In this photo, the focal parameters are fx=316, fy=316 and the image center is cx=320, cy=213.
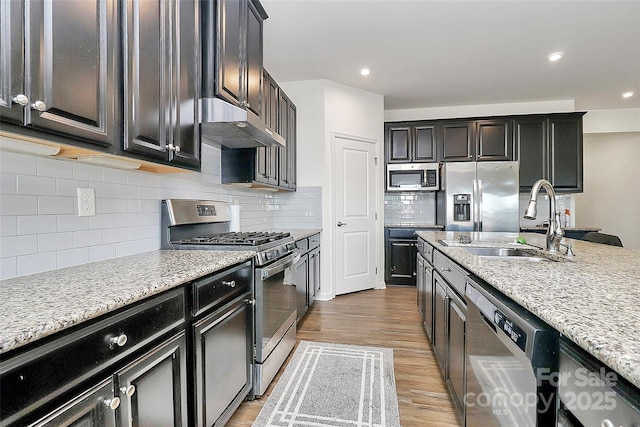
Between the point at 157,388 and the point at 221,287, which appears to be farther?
the point at 221,287

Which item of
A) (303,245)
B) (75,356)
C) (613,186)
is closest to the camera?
(75,356)

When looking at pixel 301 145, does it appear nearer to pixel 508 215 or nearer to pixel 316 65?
pixel 316 65

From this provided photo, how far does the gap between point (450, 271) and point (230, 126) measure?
1558 millimetres

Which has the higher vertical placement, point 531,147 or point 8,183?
point 531,147

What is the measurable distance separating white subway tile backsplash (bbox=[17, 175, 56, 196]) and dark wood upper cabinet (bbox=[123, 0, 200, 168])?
36cm

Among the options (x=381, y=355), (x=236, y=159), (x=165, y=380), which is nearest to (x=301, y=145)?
(x=236, y=159)

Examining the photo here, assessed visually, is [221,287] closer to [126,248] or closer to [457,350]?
[126,248]

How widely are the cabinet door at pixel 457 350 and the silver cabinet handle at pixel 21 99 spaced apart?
1.76 metres

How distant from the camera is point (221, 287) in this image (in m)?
1.47

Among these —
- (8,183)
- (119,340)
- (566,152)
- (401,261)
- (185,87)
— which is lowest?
(401,261)

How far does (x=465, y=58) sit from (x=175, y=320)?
3720 millimetres

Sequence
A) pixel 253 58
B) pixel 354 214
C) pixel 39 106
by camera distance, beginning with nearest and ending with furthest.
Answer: pixel 39 106
pixel 253 58
pixel 354 214

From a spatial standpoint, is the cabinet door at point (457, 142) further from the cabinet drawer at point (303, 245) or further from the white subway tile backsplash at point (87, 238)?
the white subway tile backsplash at point (87, 238)

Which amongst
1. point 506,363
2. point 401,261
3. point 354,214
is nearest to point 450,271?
point 506,363
